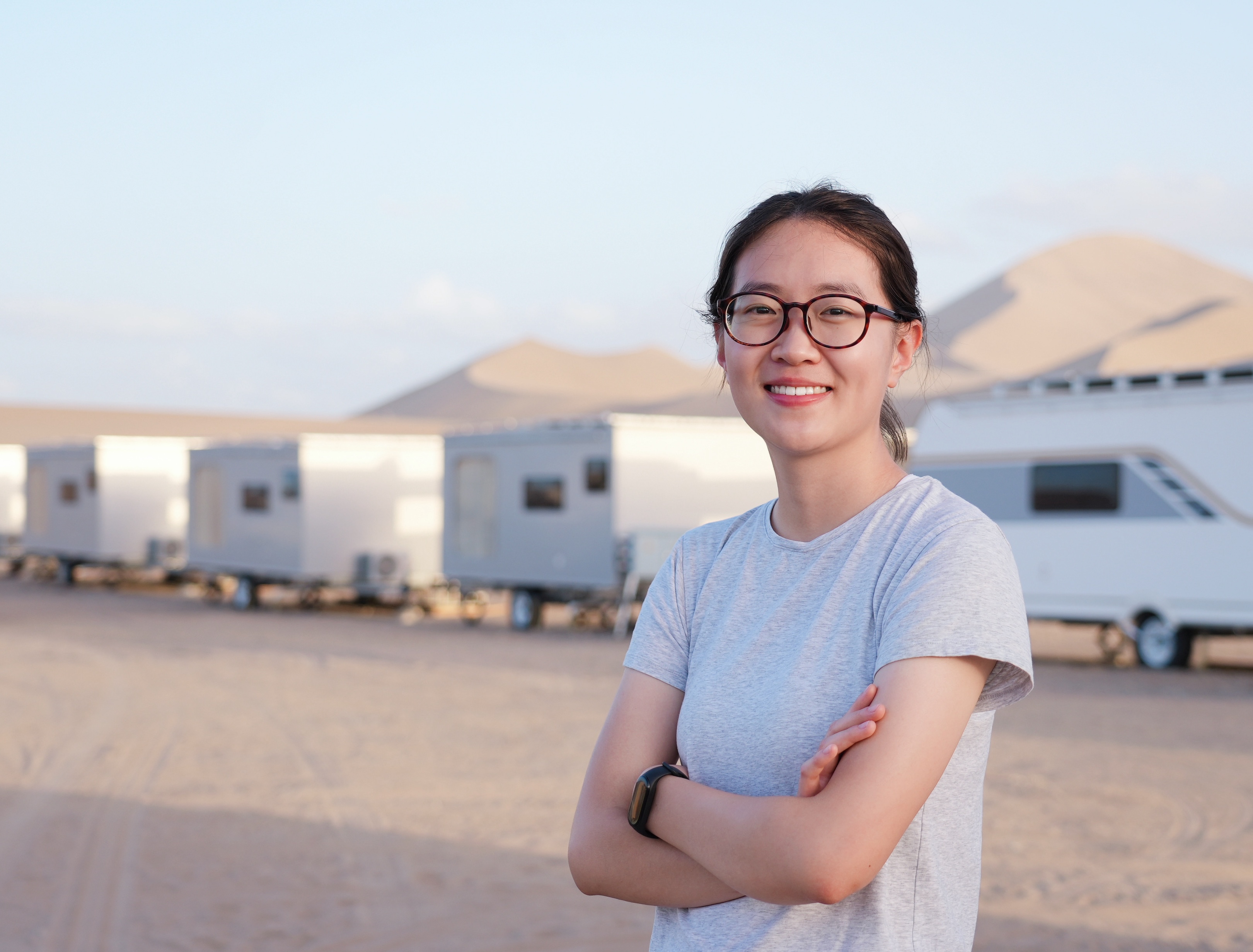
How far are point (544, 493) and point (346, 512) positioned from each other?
412cm

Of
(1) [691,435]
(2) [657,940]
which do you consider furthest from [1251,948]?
(1) [691,435]

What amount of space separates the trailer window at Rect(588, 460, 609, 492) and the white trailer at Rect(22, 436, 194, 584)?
11.1 metres

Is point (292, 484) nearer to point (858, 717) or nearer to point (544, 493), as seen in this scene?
point (544, 493)

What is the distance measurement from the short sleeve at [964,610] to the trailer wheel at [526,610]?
16.6 metres

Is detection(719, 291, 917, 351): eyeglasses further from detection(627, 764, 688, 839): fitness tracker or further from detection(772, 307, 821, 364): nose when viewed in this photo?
detection(627, 764, 688, 839): fitness tracker

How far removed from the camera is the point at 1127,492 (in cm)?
1365

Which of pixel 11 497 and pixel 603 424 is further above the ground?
pixel 603 424

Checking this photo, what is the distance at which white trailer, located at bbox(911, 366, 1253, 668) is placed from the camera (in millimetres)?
13023

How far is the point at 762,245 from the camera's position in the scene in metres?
1.78

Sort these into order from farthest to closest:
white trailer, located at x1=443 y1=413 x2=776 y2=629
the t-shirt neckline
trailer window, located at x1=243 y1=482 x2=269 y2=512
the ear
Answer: trailer window, located at x1=243 y1=482 x2=269 y2=512 → white trailer, located at x1=443 y1=413 x2=776 y2=629 → the ear → the t-shirt neckline

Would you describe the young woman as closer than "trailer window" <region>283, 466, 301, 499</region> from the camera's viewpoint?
Yes

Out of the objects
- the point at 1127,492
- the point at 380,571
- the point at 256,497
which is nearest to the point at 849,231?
the point at 1127,492

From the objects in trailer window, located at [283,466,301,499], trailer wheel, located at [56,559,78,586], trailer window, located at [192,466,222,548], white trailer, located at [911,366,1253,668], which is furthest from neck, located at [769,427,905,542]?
trailer wheel, located at [56,559,78,586]

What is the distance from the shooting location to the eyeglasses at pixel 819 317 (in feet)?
5.75
